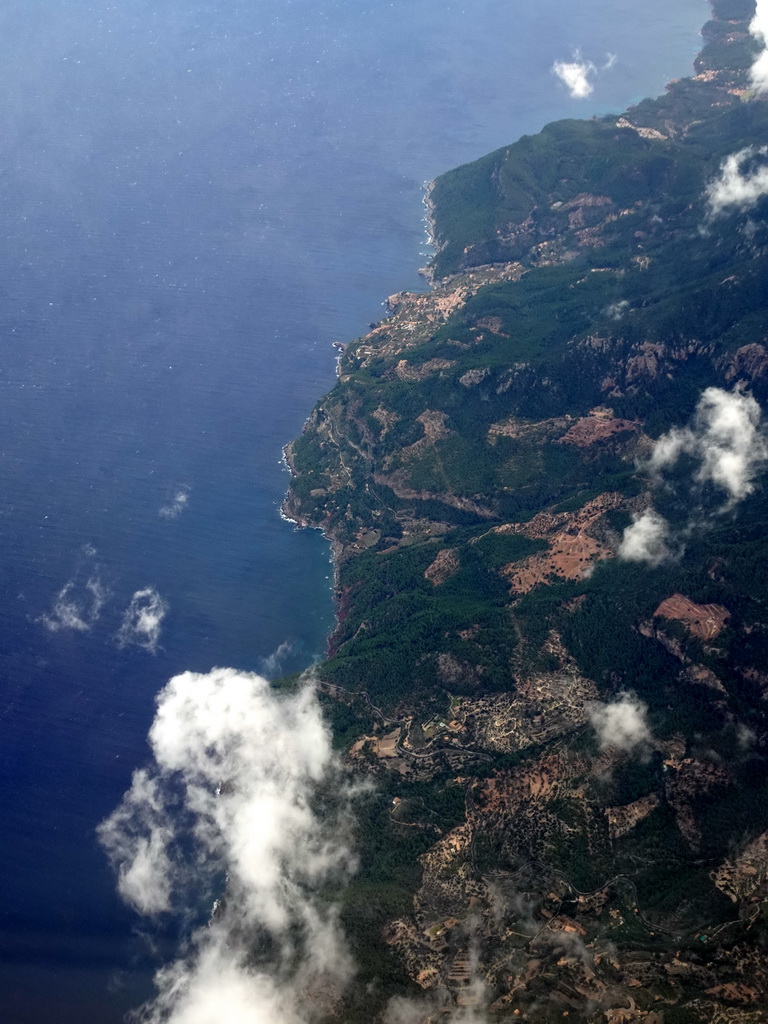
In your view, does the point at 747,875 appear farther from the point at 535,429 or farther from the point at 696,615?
the point at 535,429

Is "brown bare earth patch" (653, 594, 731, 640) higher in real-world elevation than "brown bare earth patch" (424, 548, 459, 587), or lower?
lower

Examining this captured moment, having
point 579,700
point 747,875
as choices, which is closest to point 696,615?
point 579,700

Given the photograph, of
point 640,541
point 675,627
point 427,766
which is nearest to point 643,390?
point 640,541

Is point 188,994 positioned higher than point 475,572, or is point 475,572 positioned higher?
point 475,572

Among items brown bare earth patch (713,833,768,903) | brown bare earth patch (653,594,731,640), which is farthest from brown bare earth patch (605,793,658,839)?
brown bare earth patch (653,594,731,640)

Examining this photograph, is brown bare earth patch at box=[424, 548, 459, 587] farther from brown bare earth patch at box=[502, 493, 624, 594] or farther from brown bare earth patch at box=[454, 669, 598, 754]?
brown bare earth patch at box=[454, 669, 598, 754]

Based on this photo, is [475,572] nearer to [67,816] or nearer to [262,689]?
[262,689]

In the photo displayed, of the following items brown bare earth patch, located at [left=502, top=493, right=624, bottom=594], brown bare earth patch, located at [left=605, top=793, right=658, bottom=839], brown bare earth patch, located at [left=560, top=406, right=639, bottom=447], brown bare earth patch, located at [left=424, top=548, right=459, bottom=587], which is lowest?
brown bare earth patch, located at [left=605, top=793, right=658, bottom=839]
